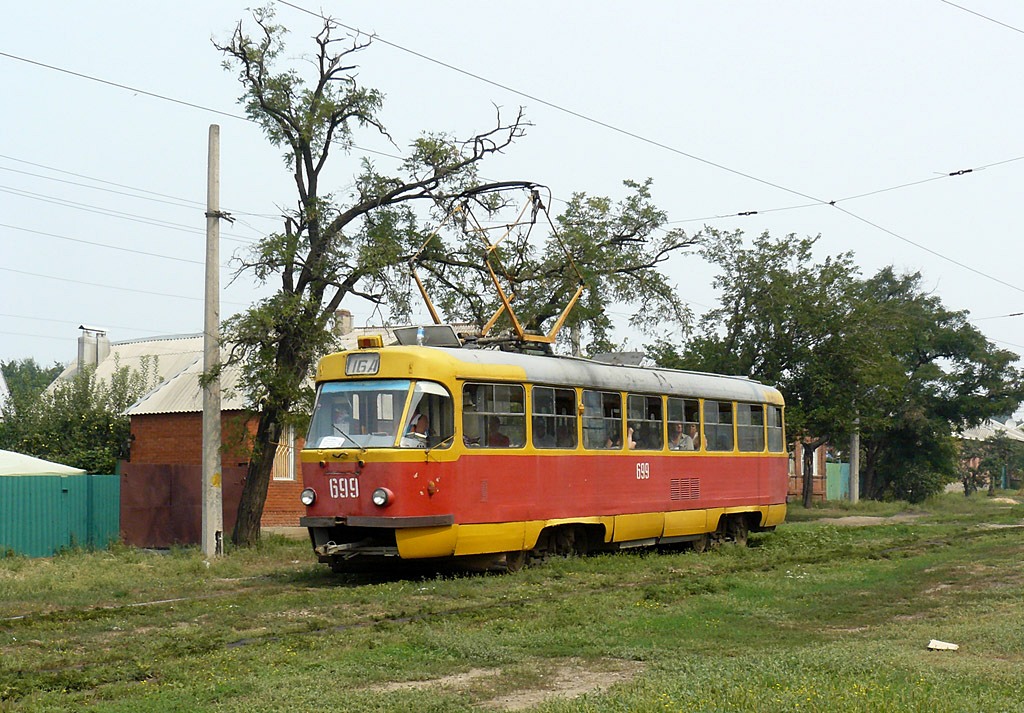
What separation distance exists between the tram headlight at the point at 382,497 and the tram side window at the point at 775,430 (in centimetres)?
1091

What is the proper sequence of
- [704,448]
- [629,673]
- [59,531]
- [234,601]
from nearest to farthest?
[629,673], [234,601], [704,448], [59,531]

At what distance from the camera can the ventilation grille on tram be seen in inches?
798

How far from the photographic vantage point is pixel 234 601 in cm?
1318

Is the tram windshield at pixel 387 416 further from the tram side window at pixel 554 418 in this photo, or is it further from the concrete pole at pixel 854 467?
the concrete pole at pixel 854 467

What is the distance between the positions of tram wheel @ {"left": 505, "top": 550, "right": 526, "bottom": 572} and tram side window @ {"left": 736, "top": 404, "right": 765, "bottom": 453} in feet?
22.4

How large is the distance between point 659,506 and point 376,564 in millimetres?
4914

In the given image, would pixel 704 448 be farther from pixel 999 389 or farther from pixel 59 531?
pixel 999 389

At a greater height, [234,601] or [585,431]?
[585,431]

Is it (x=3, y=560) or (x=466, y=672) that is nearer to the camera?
(x=466, y=672)

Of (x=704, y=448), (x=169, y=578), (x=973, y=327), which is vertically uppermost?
(x=973, y=327)

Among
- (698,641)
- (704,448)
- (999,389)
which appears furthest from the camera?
(999,389)

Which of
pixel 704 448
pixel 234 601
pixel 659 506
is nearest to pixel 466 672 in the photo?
pixel 234 601

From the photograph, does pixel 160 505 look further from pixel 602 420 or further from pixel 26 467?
pixel 602 420

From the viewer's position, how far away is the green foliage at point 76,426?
34.7 metres
